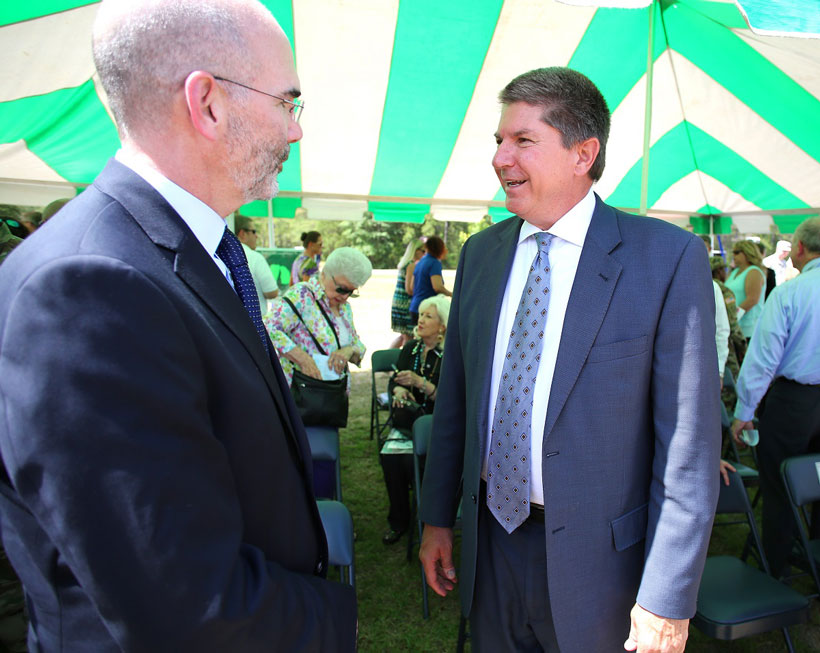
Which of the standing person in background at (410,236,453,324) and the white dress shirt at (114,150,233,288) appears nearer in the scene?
the white dress shirt at (114,150,233,288)

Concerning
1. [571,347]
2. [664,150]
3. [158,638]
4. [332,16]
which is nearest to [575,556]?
[571,347]

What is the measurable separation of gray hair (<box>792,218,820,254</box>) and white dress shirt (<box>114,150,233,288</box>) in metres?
3.26

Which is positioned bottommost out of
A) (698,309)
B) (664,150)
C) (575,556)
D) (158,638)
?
(575,556)

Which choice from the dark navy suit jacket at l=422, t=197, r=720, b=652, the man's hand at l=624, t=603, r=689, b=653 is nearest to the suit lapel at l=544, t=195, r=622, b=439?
the dark navy suit jacket at l=422, t=197, r=720, b=652

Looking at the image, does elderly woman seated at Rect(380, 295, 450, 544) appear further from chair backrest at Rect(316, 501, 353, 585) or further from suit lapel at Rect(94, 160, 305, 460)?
suit lapel at Rect(94, 160, 305, 460)

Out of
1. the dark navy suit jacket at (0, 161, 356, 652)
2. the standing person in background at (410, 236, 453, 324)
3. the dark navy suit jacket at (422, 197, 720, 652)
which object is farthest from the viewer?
the standing person in background at (410, 236, 453, 324)

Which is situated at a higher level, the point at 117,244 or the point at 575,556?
the point at 117,244

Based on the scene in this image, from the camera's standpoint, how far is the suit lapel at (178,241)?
0.73 metres

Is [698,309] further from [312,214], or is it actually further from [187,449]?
[312,214]

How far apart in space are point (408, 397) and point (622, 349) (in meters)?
2.46

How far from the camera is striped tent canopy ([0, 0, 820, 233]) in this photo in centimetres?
387

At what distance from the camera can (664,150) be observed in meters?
6.72

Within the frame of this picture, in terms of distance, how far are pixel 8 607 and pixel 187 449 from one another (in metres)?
1.40

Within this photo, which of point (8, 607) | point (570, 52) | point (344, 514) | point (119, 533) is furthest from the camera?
point (570, 52)
